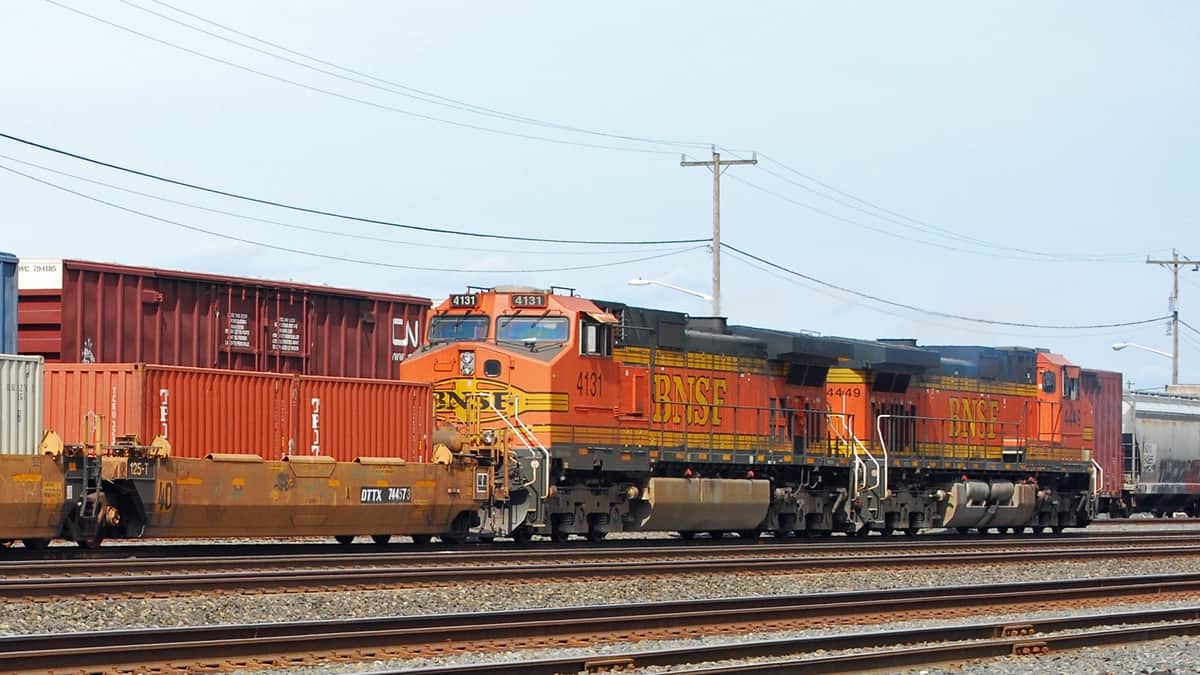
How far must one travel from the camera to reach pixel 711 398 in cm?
2602

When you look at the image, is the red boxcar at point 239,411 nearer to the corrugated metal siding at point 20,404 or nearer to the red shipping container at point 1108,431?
the corrugated metal siding at point 20,404

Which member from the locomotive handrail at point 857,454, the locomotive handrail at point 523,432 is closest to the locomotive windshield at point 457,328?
the locomotive handrail at point 523,432

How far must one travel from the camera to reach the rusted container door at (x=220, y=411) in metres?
19.5

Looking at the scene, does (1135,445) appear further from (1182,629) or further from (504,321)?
(1182,629)

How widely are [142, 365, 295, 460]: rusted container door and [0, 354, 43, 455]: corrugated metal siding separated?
1.22m

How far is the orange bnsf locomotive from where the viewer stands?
23.1 meters

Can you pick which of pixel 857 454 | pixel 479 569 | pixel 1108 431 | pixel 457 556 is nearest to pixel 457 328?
pixel 457 556

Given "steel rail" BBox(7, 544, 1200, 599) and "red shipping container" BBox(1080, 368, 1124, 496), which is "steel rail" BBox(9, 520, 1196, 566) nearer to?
"steel rail" BBox(7, 544, 1200, 599)

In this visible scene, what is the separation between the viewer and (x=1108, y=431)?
135ft

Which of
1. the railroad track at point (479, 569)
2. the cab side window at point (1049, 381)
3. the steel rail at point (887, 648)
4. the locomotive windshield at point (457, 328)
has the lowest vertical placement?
the steel rail at point (887, 648)

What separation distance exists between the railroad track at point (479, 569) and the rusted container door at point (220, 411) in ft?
8.64

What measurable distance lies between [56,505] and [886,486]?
50.6 ft

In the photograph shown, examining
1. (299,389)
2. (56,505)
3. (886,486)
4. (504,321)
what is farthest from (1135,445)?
(56,505)

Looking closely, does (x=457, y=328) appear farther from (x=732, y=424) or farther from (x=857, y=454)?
(x=857, y=454)
